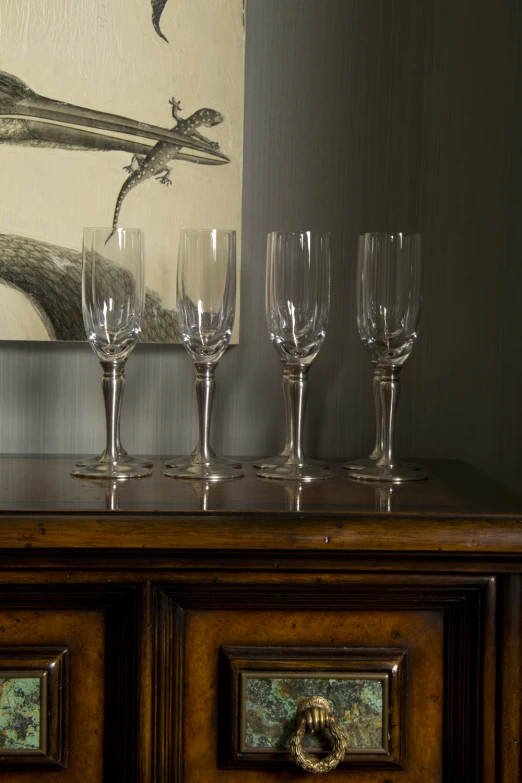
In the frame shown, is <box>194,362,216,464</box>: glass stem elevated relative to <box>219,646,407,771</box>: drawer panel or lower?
elevated

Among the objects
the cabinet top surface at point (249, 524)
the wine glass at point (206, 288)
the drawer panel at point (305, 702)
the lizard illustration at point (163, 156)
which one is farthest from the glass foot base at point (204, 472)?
the lizard illustration at point (163, 156)

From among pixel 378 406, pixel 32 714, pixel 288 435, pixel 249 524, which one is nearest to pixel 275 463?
pixel 288 435

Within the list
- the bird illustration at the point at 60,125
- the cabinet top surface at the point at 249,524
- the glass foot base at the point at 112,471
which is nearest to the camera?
the cabinet top surface at the point at 249,524

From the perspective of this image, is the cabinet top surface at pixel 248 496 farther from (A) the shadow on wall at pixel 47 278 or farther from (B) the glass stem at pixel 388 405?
(A) the shadow on wall at pixel 47 278

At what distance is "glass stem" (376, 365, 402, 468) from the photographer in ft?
3.51

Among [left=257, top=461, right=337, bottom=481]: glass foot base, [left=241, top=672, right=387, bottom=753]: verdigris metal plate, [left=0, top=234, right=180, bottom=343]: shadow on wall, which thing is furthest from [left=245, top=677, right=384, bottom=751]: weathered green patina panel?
[left=0, top=234, right=180, bottom=343]: shadow on wall

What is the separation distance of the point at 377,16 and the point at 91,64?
1.32 ft

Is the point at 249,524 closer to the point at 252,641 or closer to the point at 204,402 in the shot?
the point at 252,641

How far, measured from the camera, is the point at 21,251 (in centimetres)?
119

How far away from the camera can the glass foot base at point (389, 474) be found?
1.02 meters

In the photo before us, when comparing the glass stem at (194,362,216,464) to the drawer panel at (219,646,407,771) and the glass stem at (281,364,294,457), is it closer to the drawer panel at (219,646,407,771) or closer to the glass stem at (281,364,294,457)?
the glass stem at (281,364,294,457)

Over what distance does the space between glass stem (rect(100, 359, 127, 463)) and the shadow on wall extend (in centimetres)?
18

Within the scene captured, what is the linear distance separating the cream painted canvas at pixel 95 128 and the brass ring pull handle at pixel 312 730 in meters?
0.59

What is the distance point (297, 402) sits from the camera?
1060 millimetres
